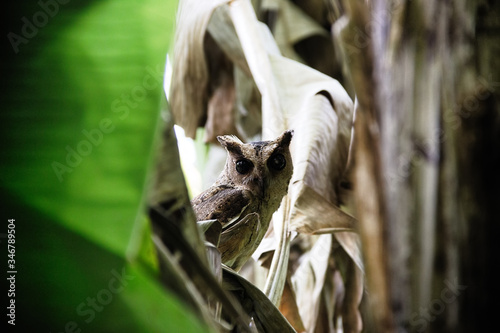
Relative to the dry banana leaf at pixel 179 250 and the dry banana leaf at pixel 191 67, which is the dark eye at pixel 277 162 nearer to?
the dry banana leaf at pixel 191 67

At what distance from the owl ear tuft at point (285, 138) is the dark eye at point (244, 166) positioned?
0.49ft

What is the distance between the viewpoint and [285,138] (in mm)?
994

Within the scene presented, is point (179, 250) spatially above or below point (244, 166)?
below

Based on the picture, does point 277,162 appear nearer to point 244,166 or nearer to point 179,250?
point 244,166

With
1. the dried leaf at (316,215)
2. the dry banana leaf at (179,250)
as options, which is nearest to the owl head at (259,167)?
the dried leaf at (316,215)

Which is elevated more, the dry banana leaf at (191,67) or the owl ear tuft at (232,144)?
the dry banana leaf at (191,67)

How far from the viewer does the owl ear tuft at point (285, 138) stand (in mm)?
982

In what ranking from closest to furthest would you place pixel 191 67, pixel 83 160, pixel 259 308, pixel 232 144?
pixel 83 160 < pixel 259 308 < pixel 232 144 < pixel 191 67

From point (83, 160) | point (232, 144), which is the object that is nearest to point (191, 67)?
point (232, 144)

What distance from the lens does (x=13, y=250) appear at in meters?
0.29

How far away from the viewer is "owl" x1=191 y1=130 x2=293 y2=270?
1060 mm

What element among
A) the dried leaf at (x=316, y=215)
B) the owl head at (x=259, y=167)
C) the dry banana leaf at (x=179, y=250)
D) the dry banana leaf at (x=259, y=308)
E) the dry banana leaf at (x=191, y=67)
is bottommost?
the dry banana leaf at (x=259, y=308)

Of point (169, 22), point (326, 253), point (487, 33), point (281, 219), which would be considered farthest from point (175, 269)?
point (326, 253)

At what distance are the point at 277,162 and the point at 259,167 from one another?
0.04 m
